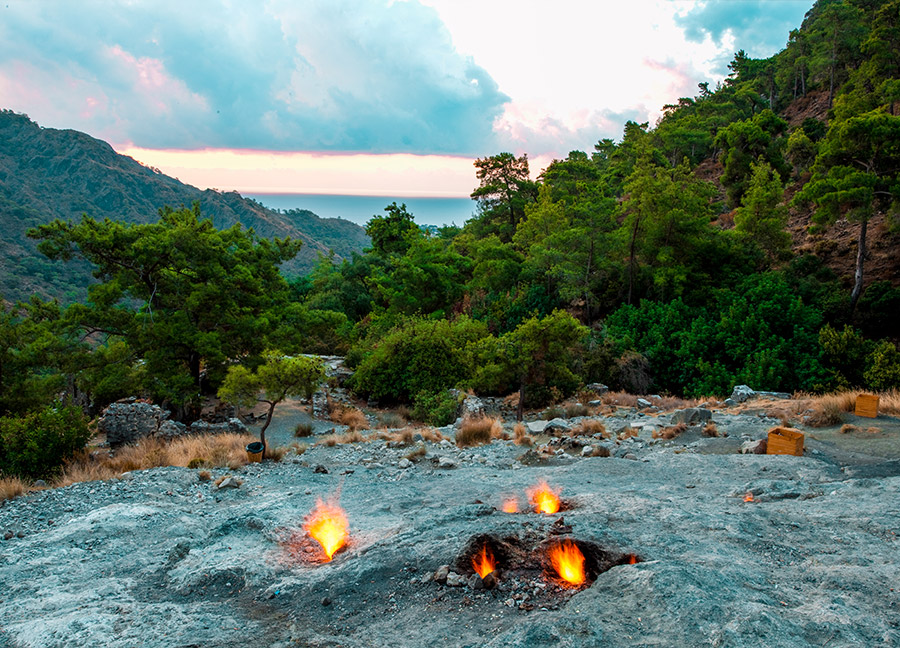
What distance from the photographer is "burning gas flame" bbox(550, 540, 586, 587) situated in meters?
4.80

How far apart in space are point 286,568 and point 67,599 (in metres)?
2.13

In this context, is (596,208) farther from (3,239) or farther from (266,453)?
(3,239)

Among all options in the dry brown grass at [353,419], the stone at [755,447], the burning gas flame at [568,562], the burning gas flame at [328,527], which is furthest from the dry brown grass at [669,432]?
the dry brown grass at [353,419]

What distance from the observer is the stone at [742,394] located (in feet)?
50.4

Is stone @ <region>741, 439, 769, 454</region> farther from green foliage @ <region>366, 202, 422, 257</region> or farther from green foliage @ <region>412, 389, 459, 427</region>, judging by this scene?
green foliage @ <region>366, 202, 422, 257</region>

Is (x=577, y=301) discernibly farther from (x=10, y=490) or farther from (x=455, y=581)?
(x=10, y=490)

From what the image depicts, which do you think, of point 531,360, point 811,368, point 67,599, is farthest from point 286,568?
Result: point 811,368

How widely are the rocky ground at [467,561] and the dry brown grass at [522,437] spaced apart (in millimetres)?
2620

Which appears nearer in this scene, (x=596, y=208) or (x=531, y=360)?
(x=531, y=360)

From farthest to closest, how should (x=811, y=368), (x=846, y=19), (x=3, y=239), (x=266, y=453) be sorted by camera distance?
(x=3, y=239), (x=846, y=19), (x=811, y=368), (x=266, y=453)

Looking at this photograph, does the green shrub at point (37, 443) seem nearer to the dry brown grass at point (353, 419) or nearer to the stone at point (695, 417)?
the dry brown grass at point (353, 419)

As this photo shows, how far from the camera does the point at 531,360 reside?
15.6 meters

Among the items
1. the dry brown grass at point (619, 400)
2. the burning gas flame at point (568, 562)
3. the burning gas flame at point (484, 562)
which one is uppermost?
the burning gas flame at point (568, 562)

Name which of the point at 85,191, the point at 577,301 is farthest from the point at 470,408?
the point at 85,191
